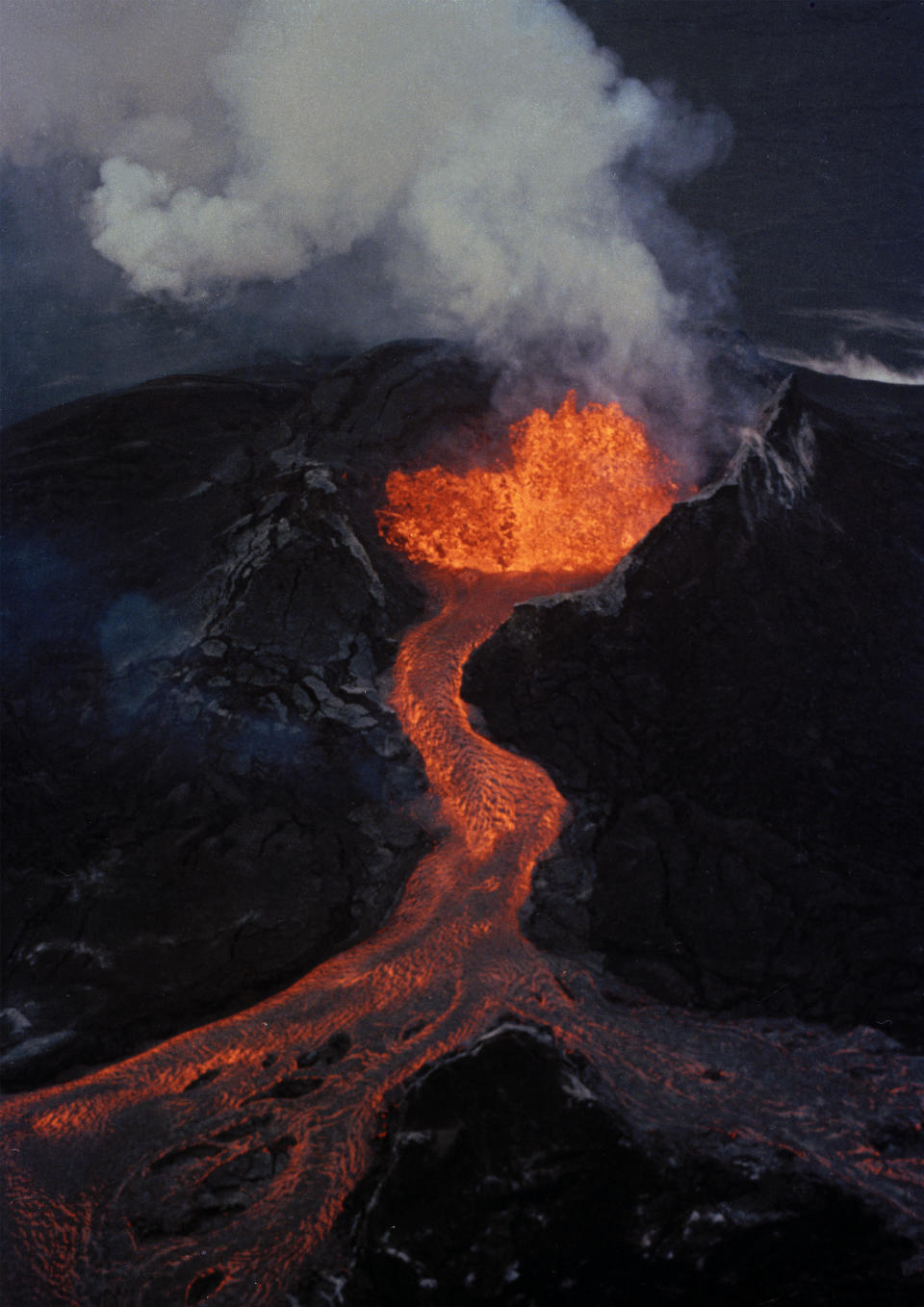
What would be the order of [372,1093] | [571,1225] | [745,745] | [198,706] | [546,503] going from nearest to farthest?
1. [571,1225]
2. [372,1093]
3. [745,745]
4. [198,706]
5. [546,503]

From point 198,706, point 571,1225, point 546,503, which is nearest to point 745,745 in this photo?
point 546,503

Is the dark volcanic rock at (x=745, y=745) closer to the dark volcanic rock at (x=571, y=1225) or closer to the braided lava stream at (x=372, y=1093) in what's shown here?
the braided lava stream at (x=372, y=1093)

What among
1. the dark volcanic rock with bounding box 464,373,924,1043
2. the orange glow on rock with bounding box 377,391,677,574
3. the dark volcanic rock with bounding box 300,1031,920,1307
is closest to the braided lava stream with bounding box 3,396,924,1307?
the dark volcanic rock with bounding box 300,1031,920,1307

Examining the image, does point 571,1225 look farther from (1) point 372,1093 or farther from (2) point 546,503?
(2) point 546,503

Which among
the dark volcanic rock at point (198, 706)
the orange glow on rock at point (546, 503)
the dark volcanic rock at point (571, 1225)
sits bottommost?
the dark volcanic rock at point (571, 1225)

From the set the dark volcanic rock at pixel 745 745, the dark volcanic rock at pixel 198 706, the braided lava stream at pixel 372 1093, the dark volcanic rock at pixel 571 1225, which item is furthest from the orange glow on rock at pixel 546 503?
the dark volcanic rock at pixel 571 1225

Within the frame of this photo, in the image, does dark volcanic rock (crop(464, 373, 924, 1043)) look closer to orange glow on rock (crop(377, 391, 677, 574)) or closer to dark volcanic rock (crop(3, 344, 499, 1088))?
orange glow on rock (crop(377, 391, 677, 574))
